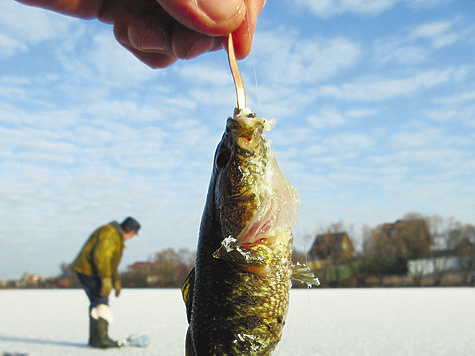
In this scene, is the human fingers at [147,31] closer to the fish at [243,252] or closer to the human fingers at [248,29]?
the human fingers at [248,29]

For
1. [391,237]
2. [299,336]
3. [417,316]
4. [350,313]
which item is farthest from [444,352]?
[391,237]

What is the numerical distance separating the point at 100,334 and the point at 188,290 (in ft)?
29.4

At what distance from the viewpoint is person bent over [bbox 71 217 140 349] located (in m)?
9.14

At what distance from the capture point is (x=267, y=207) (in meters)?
1.79

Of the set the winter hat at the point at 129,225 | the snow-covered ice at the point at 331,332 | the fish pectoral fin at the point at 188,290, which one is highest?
the winter hat at the point at 129,225

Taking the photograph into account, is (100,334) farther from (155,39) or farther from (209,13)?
(209,13)

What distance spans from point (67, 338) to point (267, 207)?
530 inches

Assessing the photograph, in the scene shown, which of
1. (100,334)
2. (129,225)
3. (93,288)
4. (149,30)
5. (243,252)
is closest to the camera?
(243,252)

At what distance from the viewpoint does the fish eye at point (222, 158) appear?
1915mm

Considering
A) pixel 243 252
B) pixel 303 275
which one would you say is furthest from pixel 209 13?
pixel 303 275

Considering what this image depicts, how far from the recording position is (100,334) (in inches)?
383

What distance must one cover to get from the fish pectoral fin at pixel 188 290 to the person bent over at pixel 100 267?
774 cm

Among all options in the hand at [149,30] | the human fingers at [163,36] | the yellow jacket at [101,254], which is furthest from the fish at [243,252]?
the yellow jacket at [101,254]

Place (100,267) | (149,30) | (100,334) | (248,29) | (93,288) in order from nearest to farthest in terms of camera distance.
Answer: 1. (248,29)
2. (149,30)
3. (100,267)
4. (93,288)
5. (100,334)
